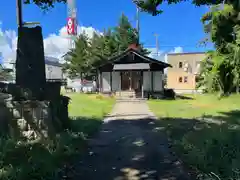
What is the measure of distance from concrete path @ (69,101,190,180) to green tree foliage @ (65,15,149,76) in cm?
2889

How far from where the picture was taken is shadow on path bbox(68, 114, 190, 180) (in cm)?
506

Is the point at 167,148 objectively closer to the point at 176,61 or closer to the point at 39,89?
the point at 39,89

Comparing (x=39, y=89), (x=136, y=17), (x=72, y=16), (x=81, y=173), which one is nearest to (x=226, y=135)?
(x=81, y=173)

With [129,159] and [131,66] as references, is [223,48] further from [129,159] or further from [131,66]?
[129,159]

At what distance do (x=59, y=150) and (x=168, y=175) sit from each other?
2.40m

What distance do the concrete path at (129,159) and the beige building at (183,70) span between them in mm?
45316

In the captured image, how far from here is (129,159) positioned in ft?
19.7

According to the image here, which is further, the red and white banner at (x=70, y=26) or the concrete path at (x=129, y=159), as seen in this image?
the red and white banner at (x=70, y=26)

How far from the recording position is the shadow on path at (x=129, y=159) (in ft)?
16.6

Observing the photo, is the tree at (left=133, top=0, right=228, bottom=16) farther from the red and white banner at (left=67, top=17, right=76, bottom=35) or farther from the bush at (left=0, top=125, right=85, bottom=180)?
the red and white banner at (left=67, top=17, right=76, bottom=35)

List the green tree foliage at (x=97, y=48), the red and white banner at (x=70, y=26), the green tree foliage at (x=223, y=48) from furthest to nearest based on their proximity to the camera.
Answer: the red and white banner at (x=70, y=26)
the green tree foliage at (x=97, y=48)
the green tree foliage at (x=223, y=48)

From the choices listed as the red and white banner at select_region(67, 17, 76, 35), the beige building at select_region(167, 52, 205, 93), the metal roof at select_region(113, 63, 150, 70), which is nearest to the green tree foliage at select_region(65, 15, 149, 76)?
the metal roof at select_region(113, 63, 150, 70)

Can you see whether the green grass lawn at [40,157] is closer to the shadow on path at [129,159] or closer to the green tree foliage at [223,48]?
the shadow on path at [129,159]

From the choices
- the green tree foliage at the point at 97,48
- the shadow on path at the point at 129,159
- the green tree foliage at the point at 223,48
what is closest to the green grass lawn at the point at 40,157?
the shadow on path at the point at 129,159
